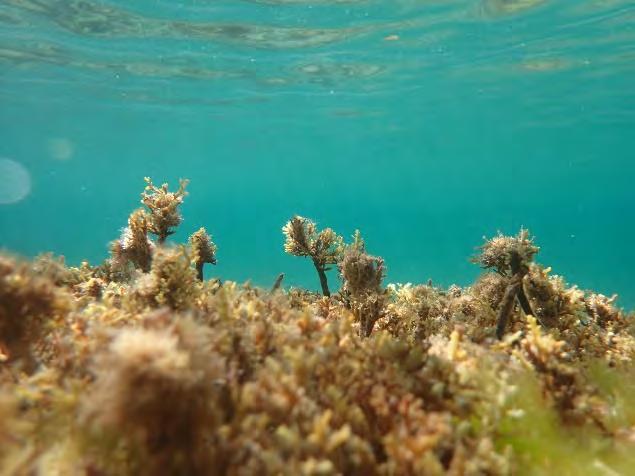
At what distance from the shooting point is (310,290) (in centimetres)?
1073

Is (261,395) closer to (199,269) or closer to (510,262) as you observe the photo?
(510,262)

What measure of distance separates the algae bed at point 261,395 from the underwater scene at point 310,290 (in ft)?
0.05

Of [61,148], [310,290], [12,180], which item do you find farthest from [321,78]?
[12,180]

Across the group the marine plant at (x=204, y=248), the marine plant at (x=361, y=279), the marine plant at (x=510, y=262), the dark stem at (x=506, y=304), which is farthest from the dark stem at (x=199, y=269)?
the dark stem at (x=506, y=304)

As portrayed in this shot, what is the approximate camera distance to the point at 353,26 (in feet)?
79.0

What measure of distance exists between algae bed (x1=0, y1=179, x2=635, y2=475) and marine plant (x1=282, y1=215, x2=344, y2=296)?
3.38 metres

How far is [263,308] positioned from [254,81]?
108 feet

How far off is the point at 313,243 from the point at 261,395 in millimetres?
5836

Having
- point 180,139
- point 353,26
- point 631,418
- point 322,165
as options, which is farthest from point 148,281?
point 322,165

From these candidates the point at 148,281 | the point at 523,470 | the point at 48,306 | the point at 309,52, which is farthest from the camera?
the point at 309,52

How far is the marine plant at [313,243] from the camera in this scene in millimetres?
8344

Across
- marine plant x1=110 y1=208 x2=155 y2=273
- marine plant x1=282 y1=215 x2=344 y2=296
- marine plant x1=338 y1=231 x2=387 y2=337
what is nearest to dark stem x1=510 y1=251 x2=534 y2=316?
marine plant x1=338 y1=231 x2=387 y2=337

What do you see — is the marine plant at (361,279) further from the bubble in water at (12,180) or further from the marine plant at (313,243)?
the bubble in water at (12,180)

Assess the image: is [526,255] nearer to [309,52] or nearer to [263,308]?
[263,308]
